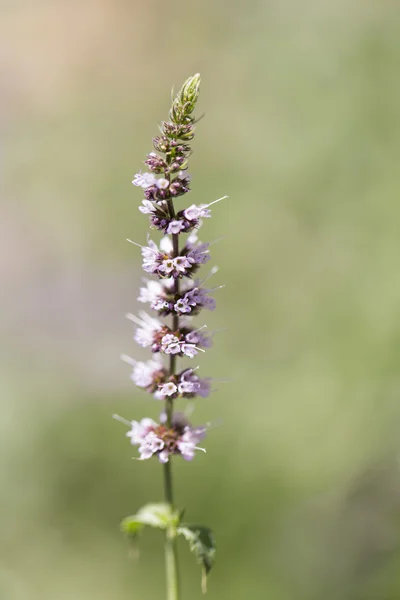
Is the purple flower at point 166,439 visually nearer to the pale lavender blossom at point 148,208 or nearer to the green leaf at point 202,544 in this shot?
the green leaf at point 202,544

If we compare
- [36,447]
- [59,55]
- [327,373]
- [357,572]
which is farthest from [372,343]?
[59,55]

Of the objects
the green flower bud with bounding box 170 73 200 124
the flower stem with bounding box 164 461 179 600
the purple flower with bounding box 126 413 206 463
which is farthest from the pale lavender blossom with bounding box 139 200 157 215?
the flower stem with bounding box 164 461 179 600

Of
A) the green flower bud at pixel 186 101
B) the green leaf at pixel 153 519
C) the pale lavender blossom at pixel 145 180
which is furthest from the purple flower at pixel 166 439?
the green flower bud at pixel 186 101

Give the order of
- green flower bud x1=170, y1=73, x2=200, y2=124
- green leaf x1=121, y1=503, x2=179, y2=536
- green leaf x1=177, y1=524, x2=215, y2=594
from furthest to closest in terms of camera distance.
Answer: green leaf x1=121, y1=503, x2=179, y2=536 → green leaf x1=177, y1=524, x2=215, y2=594 → green flower bud x1=170, y1=73, x2=200, y2=124

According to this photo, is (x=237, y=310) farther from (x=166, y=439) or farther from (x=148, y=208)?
(x=148, y=208)

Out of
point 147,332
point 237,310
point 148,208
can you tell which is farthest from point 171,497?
point 237,310

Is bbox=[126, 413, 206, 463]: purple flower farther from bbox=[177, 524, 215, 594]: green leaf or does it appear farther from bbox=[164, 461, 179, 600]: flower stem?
bbox=[177, 524, 215, 594]: green leaf
